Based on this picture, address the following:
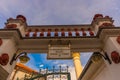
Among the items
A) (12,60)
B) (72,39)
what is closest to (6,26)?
(12,60)

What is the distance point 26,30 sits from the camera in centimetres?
704

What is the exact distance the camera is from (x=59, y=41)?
6.15m

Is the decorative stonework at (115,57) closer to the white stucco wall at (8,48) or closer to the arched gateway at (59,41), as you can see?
the arched gateway at (59,41)

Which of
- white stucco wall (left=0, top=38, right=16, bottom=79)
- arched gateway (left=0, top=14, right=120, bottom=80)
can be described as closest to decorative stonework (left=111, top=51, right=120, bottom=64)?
arched gateway (left=0, top=14, right=120, bottom=80)

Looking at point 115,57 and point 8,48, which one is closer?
point 115,57

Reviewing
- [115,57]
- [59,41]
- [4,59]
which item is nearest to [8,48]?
[4,59]

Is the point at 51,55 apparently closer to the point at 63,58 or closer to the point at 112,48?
the point at 63,58

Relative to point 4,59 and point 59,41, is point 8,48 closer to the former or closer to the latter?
point 4,59

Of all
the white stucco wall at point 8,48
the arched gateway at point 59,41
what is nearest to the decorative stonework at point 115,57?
the arched gateway at point 59,41

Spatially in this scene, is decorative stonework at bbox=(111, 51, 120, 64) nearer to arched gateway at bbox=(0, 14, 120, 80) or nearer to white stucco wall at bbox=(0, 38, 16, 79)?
arched gateway at bbox=(0, 14, 120, 80)

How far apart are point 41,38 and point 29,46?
0.57 meters

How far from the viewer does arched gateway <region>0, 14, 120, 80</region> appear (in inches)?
225

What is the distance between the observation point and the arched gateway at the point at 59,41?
5.72m

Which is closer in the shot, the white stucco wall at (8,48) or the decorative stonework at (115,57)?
the decorative stonework at (115,57)
